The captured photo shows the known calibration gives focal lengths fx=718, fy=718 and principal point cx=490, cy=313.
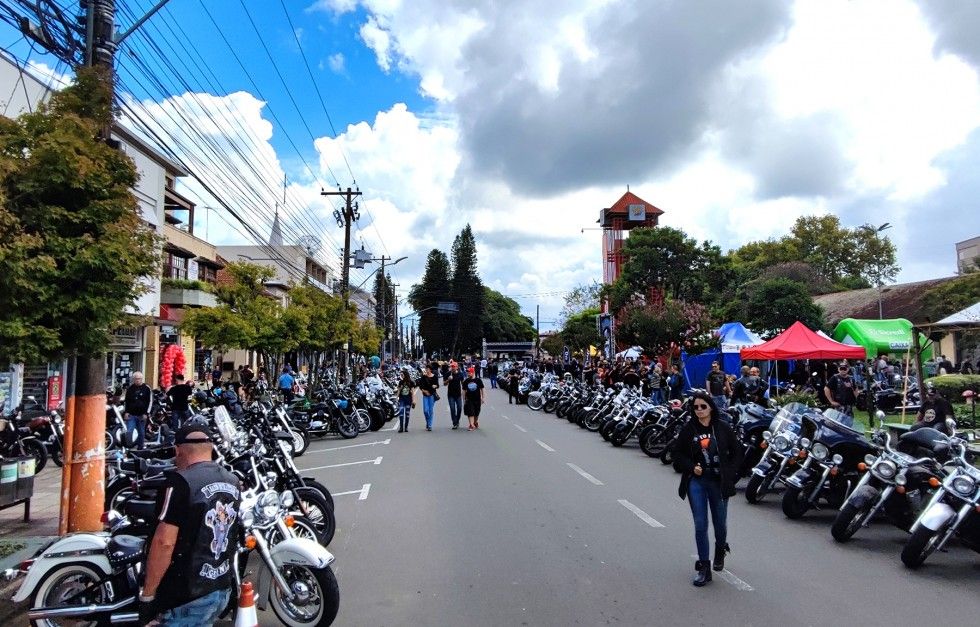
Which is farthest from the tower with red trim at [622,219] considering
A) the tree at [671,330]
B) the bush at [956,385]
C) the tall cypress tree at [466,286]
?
the bush at [956,385]

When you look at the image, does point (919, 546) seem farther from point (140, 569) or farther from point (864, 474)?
point (140, 569)

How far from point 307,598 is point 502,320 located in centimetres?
10153

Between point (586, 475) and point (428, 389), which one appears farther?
point (428, 389)

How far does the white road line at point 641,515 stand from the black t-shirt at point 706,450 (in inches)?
80.3

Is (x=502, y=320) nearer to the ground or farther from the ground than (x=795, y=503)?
farther from the ground

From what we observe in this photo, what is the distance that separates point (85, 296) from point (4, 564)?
2458 mm

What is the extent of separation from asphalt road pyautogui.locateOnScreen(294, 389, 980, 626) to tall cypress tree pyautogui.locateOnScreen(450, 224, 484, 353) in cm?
7703

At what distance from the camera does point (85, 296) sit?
622 centimetres

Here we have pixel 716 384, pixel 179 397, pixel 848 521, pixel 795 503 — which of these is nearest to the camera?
pixel 848 521

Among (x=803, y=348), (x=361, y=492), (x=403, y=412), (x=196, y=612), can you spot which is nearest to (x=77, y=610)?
(x=196, y=612)

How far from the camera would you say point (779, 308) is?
3928 cm

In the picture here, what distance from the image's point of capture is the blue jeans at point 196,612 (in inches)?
135

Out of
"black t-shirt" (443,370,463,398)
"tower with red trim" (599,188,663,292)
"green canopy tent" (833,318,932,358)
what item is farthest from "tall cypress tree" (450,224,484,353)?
"black t-shirt" (443,370,463,398)

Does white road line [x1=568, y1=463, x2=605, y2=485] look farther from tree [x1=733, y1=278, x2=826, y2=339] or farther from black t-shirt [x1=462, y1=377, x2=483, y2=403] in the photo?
tree [x1=733, y1=278, x2=826, y2=339]
